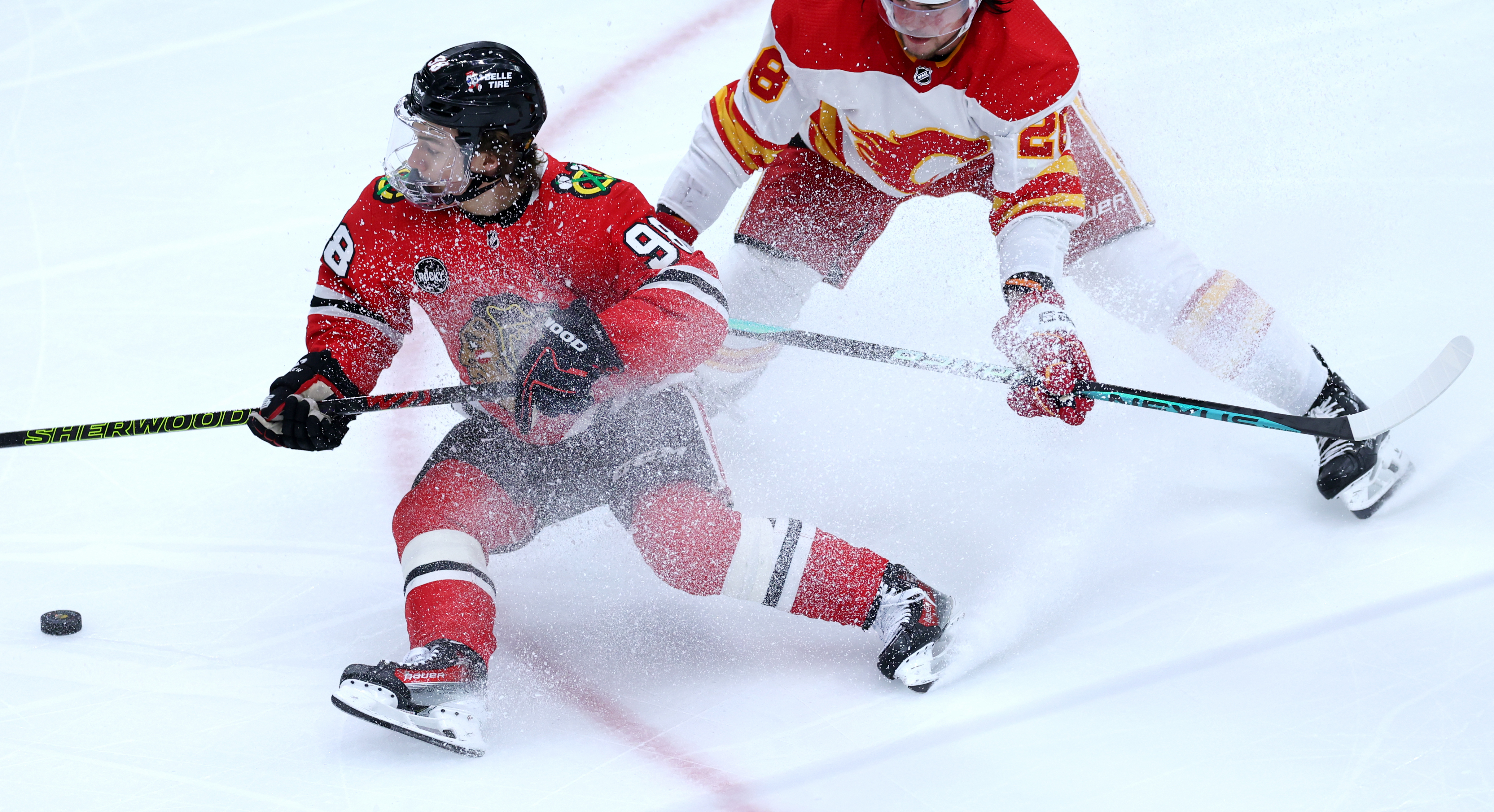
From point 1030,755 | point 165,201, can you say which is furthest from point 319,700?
point 165,201

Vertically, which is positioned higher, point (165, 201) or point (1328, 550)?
point (1328, 550)

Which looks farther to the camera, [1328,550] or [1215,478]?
[1215,478]

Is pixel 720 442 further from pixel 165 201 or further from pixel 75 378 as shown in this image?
pixel 165 201

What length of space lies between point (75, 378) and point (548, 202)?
1.62 m

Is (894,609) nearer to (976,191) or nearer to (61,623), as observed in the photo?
(976,191)

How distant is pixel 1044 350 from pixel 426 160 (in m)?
1.03

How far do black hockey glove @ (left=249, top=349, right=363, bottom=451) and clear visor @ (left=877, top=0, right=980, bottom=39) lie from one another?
1.07 meters

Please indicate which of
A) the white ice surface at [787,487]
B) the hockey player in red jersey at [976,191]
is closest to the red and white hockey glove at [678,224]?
the hockey player in red jersey at [976,191]

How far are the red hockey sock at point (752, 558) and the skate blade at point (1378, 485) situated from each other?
3.18 ft

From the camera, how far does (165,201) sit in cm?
383

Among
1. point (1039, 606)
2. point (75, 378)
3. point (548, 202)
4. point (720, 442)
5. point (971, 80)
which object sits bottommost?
point (75, 378)

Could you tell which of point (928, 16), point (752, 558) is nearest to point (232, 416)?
point (752, 558)

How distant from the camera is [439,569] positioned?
2.02m

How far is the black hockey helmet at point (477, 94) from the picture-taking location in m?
2.06
